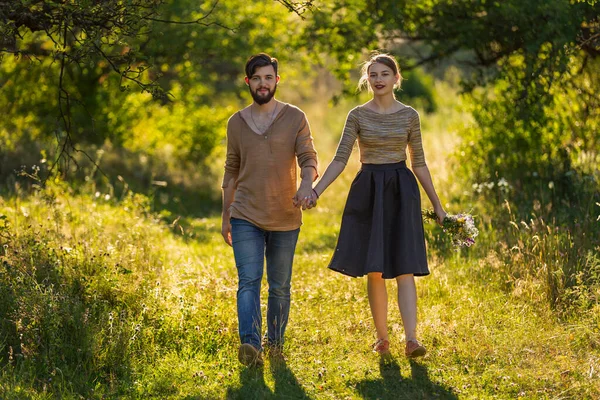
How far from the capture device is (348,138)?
5.98 meters

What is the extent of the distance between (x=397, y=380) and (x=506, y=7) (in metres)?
5.67

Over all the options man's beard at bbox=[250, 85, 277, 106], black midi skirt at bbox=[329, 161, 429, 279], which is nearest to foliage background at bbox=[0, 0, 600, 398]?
black midi skirt at bbox=[329, 161, 429, 279]

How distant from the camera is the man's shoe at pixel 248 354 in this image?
5.62 meters

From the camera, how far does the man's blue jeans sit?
19.1 ft

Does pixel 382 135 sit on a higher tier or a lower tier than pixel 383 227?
higher

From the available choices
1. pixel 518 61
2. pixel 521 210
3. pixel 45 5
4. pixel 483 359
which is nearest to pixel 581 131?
pixel 518 61

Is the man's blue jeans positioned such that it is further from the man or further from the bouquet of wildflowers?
the bouquet of wildflowers

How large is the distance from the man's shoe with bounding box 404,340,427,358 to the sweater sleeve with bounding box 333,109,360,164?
4.22ft

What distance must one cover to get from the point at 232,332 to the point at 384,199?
1566 millimetres

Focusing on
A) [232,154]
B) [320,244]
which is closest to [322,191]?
[232,154]

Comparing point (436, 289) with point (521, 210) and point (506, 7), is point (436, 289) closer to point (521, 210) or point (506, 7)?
point (521, 210)

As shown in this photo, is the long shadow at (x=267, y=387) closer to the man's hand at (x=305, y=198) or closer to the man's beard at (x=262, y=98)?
the man's hand at (x=305, y=198)

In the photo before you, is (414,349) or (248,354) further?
(414,349)

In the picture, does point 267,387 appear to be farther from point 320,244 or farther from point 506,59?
point 506,59
